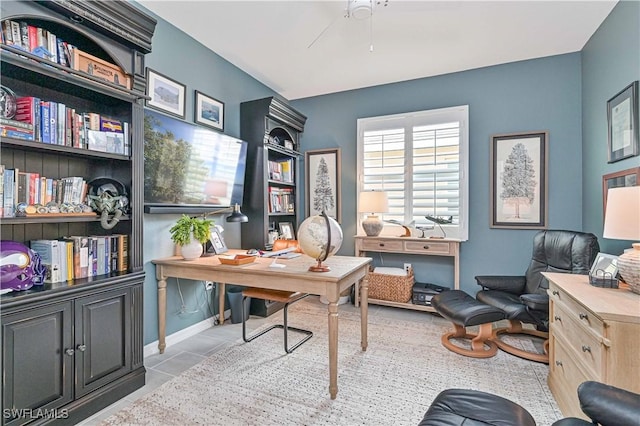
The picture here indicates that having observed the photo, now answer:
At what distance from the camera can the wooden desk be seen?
1.97 m

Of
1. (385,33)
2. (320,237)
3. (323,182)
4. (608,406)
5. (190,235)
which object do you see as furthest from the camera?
(323,182)

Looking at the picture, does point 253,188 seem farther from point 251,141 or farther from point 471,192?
point 471,192

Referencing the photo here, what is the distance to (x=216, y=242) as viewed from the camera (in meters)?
2.90

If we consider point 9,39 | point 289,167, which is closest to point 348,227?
point 289,167

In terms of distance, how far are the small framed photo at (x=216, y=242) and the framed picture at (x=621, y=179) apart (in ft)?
11.0

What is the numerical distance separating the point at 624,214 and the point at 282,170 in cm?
329

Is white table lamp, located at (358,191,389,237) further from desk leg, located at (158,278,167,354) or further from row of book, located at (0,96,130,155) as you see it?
row of book, located at (0,96,130,155)

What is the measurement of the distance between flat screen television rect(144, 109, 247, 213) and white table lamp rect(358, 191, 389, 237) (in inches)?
57.7

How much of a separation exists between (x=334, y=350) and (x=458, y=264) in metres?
2.09

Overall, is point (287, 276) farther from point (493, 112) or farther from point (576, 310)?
point (493, 112)

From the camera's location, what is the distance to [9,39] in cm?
153

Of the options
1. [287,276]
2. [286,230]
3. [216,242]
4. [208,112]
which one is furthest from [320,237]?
[286,230]

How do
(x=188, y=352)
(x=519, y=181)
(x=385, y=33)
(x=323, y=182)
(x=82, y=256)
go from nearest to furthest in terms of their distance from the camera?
1. (x=82, y=256)
2. (x=188, y=352)
3. (x=385, y=33)
4. (x=519, y=181)
5. (x=323, y=182)

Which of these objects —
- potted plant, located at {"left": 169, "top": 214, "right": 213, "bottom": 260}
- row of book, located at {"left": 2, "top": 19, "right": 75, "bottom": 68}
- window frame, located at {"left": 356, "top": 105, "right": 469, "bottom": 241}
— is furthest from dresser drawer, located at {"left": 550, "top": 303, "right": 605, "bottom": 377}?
row of book, located at {"left": 2, "top": 19, "right": 75, "bottom": 68}
